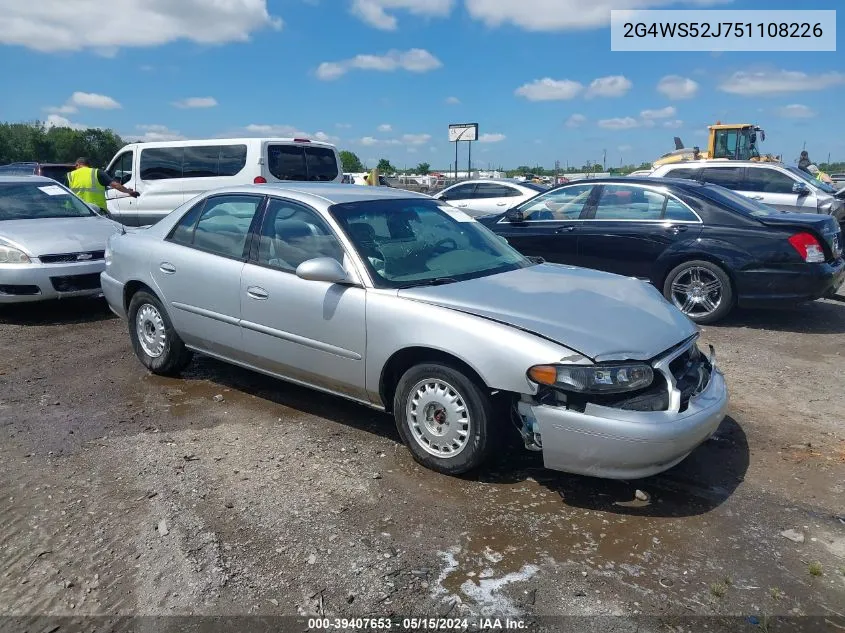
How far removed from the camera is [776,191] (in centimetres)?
1296

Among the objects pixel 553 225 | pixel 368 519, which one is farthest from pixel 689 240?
pixel 368 519

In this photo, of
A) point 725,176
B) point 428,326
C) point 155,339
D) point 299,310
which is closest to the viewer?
point 428,326

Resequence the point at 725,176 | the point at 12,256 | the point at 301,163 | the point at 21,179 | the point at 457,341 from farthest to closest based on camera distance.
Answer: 1. the point at 725,176
2. the point at 301,163
3. the point at 21,179
4. the point at 12,256
5. the point at 457,341

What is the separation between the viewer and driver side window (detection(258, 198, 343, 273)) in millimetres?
4461

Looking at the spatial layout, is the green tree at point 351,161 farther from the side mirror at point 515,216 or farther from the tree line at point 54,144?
the side mirror at point 515,216

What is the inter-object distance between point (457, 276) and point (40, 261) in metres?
5.32

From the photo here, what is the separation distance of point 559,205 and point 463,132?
16889 millimetres

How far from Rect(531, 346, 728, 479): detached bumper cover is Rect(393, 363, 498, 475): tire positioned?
0.32 m

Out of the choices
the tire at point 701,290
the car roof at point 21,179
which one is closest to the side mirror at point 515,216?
the tire at point 701,290

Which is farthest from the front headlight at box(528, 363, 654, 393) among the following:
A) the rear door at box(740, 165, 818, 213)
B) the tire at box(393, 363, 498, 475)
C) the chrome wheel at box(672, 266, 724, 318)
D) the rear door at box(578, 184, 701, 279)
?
the rear door at box(740, 165, 818, 213)

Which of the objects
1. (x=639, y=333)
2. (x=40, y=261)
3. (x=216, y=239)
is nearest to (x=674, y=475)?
(x=639, y=333)

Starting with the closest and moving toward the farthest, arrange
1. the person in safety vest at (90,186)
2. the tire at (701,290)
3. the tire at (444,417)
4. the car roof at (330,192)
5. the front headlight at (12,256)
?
the tire at (444,417) → the car roof at (330,192) → the tire at (701,290) → the front headlight at (12,256) → the person in safety vest at (90,186)

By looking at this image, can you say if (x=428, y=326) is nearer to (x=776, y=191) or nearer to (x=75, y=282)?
(x=75, y=282)

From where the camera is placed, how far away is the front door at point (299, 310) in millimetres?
4191
